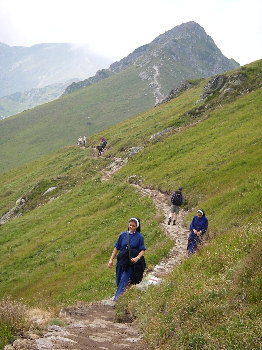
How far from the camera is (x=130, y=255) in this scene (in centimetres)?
1032

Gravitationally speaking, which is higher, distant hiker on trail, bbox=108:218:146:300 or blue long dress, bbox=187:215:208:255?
distant hiker on trail, bbox=108:218:146:300

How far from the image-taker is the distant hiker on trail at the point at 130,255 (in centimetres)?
1030

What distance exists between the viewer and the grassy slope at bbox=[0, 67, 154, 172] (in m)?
143

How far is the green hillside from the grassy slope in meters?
95.7

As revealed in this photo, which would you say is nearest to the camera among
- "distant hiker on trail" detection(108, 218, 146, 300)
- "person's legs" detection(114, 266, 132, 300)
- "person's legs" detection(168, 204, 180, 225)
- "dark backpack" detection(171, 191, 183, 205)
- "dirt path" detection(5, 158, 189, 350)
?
"dirt path" detection(5, 158, 189, 350)

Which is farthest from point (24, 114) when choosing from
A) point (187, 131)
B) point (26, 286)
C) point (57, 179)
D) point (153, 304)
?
point (153, 304)

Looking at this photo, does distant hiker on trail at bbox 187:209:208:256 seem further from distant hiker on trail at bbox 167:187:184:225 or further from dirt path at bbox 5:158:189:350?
distant hiker on trail at bbox 167:187:184:225

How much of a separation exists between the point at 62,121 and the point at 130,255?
163 m

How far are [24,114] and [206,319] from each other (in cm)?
18818

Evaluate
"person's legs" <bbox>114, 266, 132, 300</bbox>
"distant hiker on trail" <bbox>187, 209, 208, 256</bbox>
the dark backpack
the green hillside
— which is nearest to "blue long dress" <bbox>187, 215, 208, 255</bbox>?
"distant hiker on trail" <bbox>187, 209, 208, 256</bbox>

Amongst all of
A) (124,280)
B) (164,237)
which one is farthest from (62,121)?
(124,280)

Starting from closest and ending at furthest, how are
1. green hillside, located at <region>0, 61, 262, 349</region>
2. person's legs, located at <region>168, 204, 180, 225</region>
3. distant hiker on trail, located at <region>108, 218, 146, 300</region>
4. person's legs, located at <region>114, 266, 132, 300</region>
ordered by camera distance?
1. green hillside, located at <region>0, 61, 262, 349</region>
2. distant hiker on trail, located at <region>108, 218, 146, 300</region>
3. person's legs, located at <region>114, 266, 132, 300</region>
4. person's legs, located at <region>168, 204, 180, 225</region>

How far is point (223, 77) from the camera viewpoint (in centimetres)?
5106

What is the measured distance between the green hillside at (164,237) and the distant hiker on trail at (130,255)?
1235 millimetres
